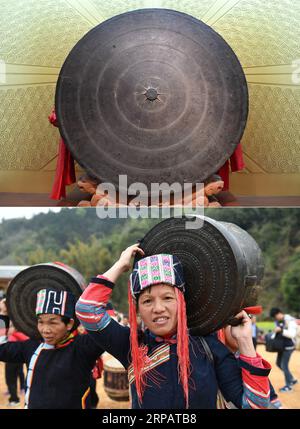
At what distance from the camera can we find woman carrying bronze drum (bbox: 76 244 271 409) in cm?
207

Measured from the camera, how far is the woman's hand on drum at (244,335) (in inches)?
81.0

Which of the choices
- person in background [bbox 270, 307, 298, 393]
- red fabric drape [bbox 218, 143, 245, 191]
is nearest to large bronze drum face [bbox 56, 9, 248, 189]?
red fabric drape [bbox 218, 143, 245, 191]

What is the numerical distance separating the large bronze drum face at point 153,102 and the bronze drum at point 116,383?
2.85 meters

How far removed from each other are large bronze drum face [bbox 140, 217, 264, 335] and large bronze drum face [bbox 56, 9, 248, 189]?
198cm

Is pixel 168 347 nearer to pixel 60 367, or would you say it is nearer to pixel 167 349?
pixel 167 349

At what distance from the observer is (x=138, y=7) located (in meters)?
6.02

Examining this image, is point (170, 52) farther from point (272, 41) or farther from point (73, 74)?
point (272, 41)

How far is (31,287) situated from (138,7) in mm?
4134

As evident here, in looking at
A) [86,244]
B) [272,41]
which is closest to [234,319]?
[272,41]

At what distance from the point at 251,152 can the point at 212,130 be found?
202cm

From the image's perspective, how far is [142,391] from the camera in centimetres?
211

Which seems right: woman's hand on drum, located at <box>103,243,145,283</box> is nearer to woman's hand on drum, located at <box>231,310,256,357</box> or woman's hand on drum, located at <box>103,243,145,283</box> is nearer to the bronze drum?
woman's hand on drum, located at <box>231,310,256,357</box>

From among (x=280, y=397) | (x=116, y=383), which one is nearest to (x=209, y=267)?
(x=116, y=383)

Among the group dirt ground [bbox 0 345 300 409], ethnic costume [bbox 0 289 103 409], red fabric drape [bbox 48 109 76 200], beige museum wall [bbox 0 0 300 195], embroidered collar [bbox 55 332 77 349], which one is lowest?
dirt ground [bbox 0 345 300 409]
